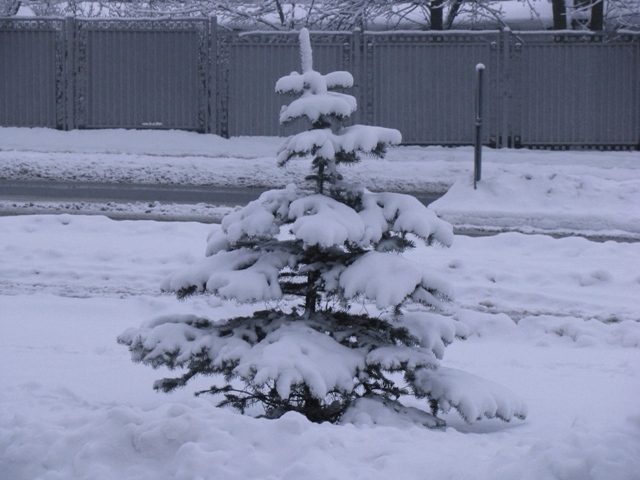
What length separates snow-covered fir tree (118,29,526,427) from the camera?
17.6 ft

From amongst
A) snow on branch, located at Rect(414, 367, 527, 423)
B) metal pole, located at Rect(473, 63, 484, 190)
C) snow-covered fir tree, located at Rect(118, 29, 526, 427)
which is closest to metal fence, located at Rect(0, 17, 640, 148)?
metal pole, located at Rect(473, 63, 484, 190)

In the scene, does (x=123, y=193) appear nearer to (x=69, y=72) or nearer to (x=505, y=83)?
(x=69, y=72)

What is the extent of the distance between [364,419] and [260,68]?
614 inches

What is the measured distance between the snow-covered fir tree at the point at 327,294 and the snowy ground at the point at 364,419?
1.01 ft

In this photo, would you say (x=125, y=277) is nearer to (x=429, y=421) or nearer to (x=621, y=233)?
(x=429, y=421)

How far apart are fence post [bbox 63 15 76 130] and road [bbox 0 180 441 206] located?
418 cm

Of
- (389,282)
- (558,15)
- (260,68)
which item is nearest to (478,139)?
(260,68)

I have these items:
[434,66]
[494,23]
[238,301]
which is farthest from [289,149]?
[494,23]

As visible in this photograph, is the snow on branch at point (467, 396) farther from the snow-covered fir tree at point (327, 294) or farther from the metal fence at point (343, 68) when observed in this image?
the metal fence at point (343, 68)

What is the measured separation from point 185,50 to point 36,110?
10.3 feet

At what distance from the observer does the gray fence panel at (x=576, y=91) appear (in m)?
20.2

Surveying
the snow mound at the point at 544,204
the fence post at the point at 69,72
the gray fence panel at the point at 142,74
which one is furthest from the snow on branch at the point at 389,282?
the fence post at the point at 69,72

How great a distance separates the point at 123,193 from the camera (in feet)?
50.8

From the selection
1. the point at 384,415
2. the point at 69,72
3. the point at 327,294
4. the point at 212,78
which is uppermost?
the point at 69,72
